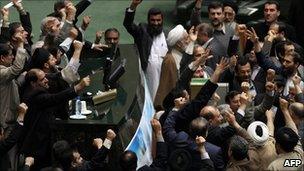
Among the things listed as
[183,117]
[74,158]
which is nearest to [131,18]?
[183,117]

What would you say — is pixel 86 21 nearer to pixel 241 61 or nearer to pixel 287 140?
pixel 241 61


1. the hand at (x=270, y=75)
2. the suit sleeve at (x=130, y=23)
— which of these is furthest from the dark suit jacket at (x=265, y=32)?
the hand at (x=270, y=75)

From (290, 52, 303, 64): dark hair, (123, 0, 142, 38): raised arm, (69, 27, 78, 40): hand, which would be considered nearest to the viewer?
(290, 52, 303, 64): dark hair

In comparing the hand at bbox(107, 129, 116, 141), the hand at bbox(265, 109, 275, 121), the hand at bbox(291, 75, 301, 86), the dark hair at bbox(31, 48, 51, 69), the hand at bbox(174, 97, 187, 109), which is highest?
the dark hair at bbox(31, 48, 51, 69)

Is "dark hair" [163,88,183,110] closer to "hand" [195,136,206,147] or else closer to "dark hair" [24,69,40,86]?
"hand" [195,136,206,147]

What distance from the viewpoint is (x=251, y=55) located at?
9.94 m

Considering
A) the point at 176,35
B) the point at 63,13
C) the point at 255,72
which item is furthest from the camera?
the point at 63,13

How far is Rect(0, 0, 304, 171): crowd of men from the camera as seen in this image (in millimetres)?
7301

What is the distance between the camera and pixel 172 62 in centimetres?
1001

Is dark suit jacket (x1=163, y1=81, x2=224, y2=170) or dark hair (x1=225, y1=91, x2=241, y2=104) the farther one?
dark hair (x1=225, y1=91, x2=241, y2=104)

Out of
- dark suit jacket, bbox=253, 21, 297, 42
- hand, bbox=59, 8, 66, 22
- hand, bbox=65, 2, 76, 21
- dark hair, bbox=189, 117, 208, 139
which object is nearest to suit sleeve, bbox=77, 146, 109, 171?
dark hair, bbox=189, 117, 208, 139

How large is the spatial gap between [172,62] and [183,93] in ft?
4.93

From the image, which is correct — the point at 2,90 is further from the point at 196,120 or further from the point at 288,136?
the point at 288,136

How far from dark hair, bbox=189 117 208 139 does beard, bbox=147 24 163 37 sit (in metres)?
3.28
